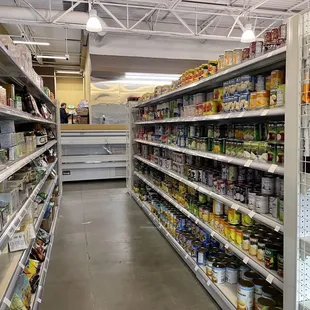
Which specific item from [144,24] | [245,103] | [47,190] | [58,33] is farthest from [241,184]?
[58,33]

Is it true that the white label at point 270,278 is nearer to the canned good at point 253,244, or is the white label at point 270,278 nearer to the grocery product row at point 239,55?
the canned good at point 253,244

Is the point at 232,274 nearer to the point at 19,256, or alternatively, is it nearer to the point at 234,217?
the point at 234,217

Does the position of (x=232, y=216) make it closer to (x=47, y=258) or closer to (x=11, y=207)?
(x=11, y=207)

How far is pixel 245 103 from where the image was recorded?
2.35 metres

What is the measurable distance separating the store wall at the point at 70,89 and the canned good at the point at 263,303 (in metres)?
14.8

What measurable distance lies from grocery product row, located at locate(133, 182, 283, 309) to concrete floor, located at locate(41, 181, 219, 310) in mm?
199

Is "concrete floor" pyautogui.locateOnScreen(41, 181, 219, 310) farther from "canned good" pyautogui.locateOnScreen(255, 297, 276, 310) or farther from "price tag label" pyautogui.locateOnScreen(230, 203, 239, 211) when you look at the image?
"price tag label" pyautogui.locateOnScreen(230, 203, 239, 211)

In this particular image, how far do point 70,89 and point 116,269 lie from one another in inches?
545

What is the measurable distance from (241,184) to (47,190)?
9.97ft

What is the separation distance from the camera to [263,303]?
7.23 ft

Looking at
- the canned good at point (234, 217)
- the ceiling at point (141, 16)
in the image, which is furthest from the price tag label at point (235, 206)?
the ceiling at point (141, 16)

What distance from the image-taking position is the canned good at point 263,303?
2172mm

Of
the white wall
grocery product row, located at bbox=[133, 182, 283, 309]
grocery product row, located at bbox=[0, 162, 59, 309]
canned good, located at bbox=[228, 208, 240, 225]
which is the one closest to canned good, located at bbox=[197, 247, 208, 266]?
grocery product row, located at bbox=[133, 182, 283, 309]

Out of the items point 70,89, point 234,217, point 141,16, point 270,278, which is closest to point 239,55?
point 234,217
